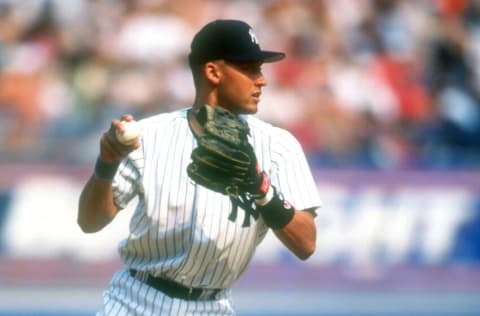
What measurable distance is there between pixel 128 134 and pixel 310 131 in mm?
5946

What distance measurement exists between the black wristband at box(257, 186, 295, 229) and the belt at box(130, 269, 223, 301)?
47cm

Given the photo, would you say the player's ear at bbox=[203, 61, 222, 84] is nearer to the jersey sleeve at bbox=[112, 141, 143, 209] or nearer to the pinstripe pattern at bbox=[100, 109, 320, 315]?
the pinstripe pattern at bbox=[100, 109, 320, 315]

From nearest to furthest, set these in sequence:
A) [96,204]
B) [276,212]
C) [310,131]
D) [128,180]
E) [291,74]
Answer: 1. [276,212]
2. [96,204]
3. [128,180]
4. [310,131]
5. [291,74]

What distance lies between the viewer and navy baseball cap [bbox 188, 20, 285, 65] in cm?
473

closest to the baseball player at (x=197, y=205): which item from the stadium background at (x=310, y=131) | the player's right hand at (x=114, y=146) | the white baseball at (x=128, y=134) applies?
the player's right hand at (x=114, y=146)

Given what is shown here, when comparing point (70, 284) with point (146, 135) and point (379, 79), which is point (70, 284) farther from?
point (146, 135)

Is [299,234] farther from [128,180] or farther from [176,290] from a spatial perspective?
[128,180]

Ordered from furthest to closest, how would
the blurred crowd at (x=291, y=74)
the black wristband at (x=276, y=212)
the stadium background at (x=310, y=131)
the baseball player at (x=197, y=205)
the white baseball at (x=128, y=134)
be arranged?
the blurred crowd at (x=291, y=74) < the stadium background at (x=310, y=131) < the baseball player at (x=197, y=205) < the black wristband at (x=276, y=212) < the white baseball at (x=128, y=134)

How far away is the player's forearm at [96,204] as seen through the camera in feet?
15.0

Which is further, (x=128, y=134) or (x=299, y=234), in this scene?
(x=299, y=234)

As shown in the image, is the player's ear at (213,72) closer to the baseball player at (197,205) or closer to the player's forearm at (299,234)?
the baseball player at (197,205)

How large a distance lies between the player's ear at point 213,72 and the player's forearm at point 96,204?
0.60 meters

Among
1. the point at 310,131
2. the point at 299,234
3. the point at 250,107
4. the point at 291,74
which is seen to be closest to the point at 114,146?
the point at 250,107

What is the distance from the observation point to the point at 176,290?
4.76 metres
